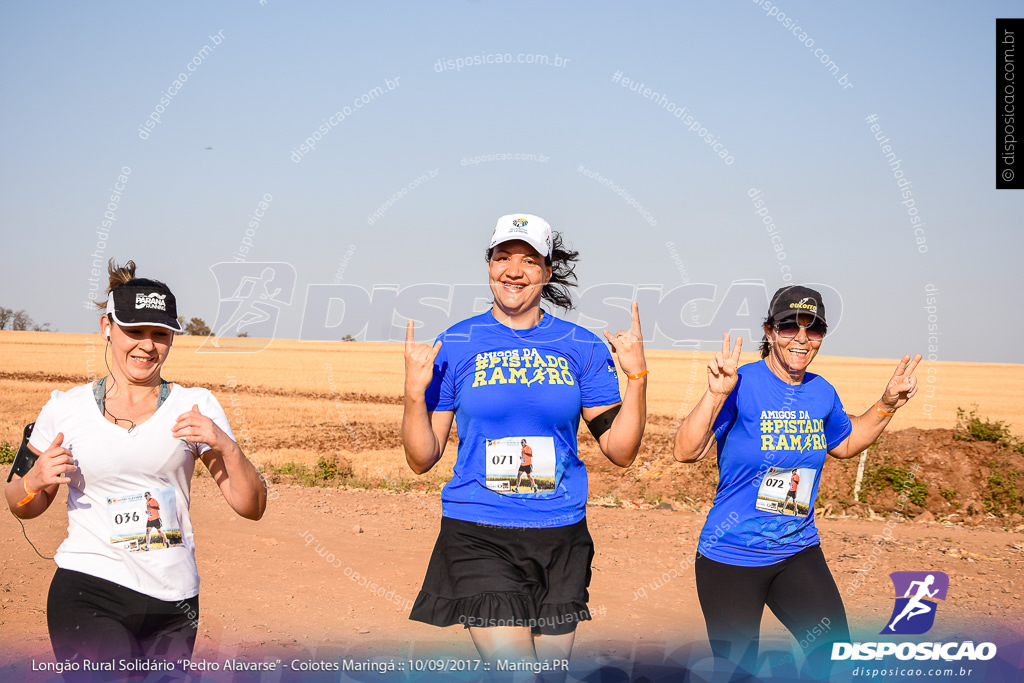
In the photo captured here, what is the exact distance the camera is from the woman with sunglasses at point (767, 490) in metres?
4.03

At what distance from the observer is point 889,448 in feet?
42.9

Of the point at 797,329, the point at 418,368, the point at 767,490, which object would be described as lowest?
the point at 767,490

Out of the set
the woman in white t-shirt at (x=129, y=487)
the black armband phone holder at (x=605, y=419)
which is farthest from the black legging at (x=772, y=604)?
the woman in white t-shirt at (x=129, y=487)

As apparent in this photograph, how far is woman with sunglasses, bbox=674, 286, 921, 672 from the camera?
403 centimetres

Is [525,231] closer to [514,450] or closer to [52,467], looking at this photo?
[514,450]

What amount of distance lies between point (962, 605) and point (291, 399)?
87.1 ft

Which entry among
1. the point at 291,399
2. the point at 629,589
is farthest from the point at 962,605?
the point at 291,399

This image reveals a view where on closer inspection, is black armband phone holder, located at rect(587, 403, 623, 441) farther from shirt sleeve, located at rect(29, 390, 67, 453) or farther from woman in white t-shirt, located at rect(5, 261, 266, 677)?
shirt sleeve, located at rect(29, 390, 67, 453)

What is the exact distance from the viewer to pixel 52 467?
321cm

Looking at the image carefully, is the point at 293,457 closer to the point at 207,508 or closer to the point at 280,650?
the point at 207,508

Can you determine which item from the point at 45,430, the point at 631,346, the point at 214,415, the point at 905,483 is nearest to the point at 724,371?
the point at 631,346

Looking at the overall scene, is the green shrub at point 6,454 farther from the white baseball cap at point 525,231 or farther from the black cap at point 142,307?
the white baseball cap at point 525,231

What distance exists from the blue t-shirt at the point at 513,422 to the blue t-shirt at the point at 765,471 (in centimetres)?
77

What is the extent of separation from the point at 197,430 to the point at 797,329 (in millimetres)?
2903
